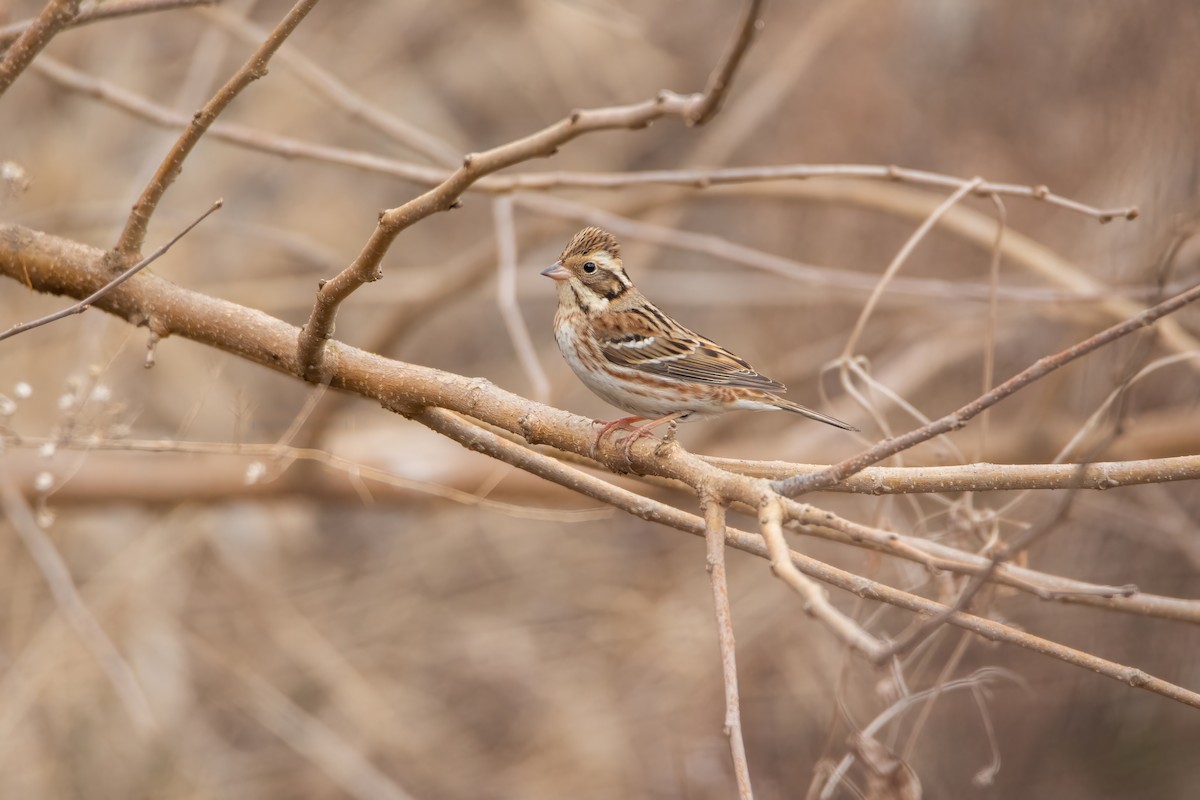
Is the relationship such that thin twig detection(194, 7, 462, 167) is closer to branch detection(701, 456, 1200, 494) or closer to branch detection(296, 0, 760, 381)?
branch detection(296, 0, 760, 381)

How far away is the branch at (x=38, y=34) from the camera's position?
2.78 m

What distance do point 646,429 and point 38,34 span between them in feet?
6.43

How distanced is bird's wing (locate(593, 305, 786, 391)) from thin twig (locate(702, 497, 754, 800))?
1412 millimetres

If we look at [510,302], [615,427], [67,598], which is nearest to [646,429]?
[615,427]

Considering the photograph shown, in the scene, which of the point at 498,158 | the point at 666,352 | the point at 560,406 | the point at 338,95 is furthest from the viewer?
the point at 560,406

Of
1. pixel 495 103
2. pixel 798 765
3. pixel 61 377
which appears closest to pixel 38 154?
pixel 61 377

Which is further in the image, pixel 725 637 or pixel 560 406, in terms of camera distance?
pixel 560 406

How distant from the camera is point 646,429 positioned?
3.38m

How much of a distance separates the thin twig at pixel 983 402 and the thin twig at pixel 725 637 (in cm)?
17

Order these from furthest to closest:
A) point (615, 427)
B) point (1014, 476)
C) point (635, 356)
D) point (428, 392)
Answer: point (635, 356) → point (615, 427) → point (428, 392) → point (1014, 476)

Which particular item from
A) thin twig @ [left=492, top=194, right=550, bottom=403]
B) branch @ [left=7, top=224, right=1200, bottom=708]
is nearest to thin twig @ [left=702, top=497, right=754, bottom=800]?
branch @ [left=7, top=224, right=1200, bottom=708]

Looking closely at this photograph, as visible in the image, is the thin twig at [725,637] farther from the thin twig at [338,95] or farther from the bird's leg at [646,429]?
the thin twig at [338,95]

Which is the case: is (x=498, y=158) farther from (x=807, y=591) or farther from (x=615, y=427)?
(x=807, y=591)

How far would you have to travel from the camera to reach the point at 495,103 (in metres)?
10.1
